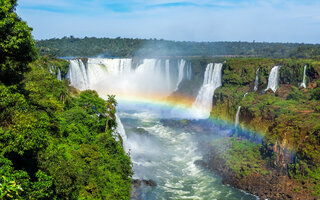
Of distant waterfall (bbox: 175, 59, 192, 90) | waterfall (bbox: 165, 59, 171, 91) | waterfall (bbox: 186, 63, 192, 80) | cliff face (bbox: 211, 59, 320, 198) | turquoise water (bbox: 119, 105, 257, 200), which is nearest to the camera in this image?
turquoise water (bbox: 119, 105, 257, 200)

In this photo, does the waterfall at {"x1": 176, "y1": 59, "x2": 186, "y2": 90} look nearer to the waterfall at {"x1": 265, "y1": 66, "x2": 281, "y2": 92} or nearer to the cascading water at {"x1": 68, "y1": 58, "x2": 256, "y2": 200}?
the cascading water at {"x1": 68, "y1": 58, "x2": 256, "y2": 200}

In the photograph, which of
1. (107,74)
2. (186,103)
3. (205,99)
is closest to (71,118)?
(205,99)

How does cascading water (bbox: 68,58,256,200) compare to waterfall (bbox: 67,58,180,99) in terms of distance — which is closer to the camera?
cascading water (bbox: 68,58,256,200)

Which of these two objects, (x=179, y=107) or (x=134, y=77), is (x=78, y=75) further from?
(x=179, y=107)

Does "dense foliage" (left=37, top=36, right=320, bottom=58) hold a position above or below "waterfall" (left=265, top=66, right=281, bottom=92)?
above

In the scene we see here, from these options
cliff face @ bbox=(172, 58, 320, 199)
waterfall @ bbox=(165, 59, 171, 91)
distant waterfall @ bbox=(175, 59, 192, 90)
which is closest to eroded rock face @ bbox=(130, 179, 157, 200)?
cliff face @ bbox=(172, 58, 320, 199)

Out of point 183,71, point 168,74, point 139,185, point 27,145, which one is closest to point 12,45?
point 27,145

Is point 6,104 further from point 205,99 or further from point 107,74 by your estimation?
point 107,74

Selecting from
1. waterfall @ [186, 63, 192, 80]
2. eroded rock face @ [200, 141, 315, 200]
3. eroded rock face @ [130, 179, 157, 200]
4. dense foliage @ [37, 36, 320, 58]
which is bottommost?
eroded rock face @ [130, 179, 157, 200]
